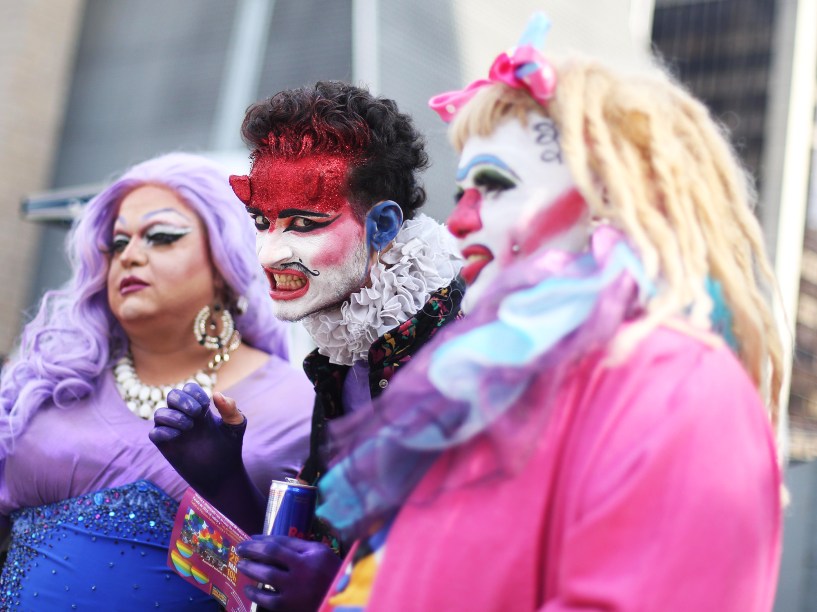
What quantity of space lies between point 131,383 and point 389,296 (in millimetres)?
936

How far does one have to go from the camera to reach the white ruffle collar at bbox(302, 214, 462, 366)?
1903 mm

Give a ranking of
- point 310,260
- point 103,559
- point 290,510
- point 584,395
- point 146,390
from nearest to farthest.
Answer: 1. point 584,395
2. point 290,510
3. point 310,260
4. point 103,559
5. point 146,390

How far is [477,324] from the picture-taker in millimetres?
1212

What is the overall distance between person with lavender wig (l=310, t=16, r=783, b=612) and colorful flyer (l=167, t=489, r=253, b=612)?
1.75 feet

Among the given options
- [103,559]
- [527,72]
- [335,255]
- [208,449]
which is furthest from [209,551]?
[527,72]

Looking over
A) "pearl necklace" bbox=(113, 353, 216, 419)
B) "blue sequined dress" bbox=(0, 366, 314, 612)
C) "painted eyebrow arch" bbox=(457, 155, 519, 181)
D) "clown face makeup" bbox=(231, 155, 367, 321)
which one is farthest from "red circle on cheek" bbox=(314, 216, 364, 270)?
"pearl necklace" bbox=(113, 353, 216, 419)

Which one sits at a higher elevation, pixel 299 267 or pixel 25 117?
pixel 25 117

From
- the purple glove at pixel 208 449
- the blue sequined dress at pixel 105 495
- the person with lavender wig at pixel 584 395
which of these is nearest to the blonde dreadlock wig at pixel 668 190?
the person with lavender wig at pixel 584 395

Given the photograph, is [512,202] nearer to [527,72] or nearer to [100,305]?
[527,72]

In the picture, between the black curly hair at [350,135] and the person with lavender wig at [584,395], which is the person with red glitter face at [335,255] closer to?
the black curly hair at [350,135]

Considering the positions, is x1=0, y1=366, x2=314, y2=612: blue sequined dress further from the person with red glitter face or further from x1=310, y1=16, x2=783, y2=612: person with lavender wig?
x1=310, y1=16, x2=783, y2=612: person with lavender wig

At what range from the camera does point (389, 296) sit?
192cm

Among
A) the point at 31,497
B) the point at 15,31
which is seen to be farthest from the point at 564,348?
the point at 15,31

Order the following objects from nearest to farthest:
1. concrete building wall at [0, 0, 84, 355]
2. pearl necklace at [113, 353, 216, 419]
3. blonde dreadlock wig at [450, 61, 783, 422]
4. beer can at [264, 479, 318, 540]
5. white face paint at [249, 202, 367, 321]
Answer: blonde dreadlock wig at [450, 61, 783, 422] < beer can at [264, 479, 318, 540] < white face paint at [249, 202, 367, 321] < pearl necklace at [113, 353, 216, 419] < concrete building wall at [0, 0, 84, 355]
